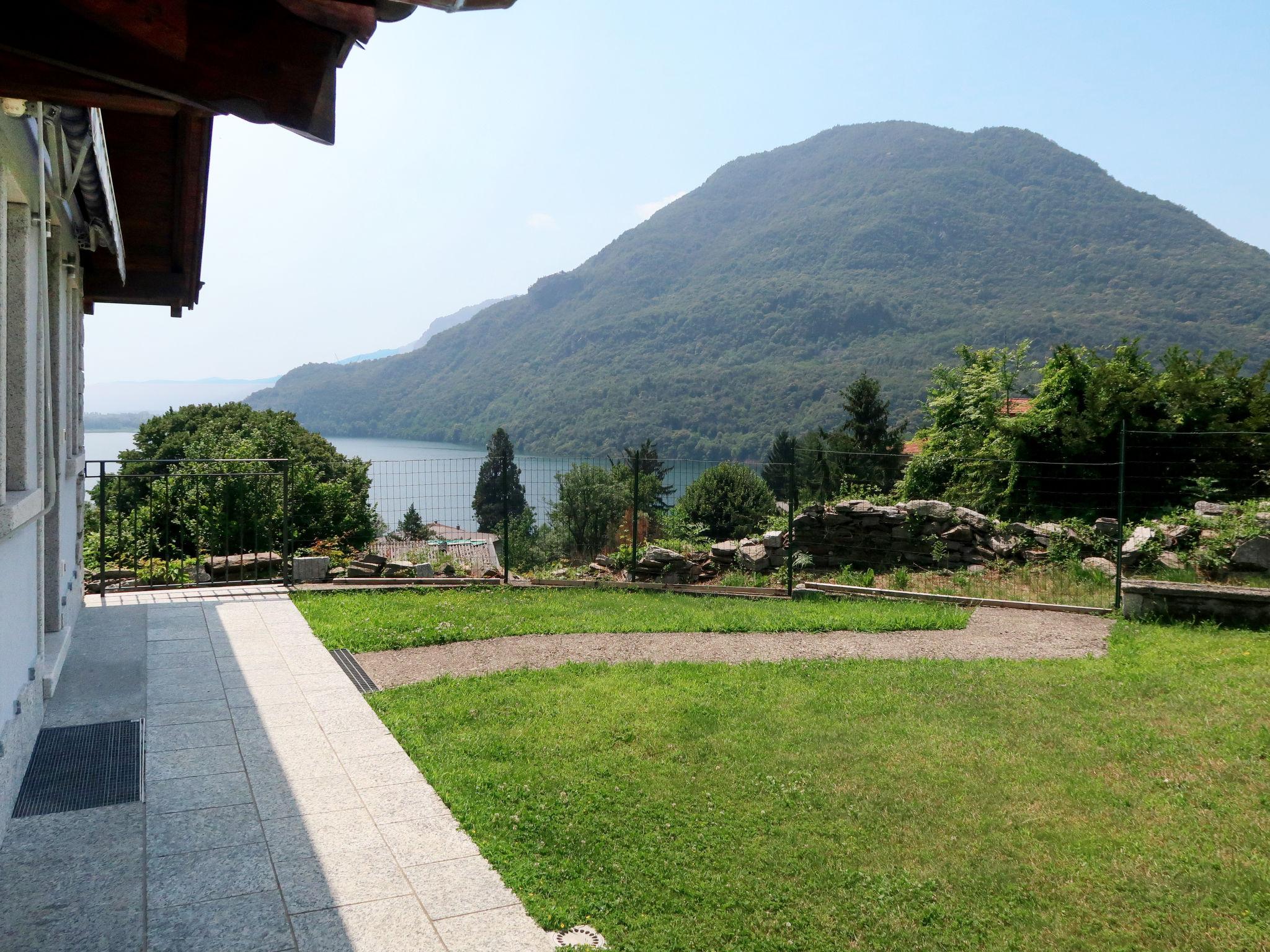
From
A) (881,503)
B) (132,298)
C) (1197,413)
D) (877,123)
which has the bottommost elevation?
(881,503)

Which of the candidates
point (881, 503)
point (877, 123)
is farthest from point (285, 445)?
point (877, 123)

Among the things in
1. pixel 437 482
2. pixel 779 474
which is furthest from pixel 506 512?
pixel 779 474

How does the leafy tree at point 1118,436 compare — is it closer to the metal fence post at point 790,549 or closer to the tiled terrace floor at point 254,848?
the metal fence post at point 790,549

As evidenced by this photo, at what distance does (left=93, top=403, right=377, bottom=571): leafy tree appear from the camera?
37.4 ft

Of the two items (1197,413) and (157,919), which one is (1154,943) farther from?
(1197,413)

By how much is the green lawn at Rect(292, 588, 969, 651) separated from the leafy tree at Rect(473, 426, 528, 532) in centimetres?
174

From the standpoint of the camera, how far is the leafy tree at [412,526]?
1348cm

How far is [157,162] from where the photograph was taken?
17.7ft

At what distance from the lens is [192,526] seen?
43.7ft

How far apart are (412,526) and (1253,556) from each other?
11781 mm

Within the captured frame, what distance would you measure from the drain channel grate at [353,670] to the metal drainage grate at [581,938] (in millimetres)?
3154

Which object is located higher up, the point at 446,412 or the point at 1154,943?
the point at 446,412

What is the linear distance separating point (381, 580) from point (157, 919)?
707cm

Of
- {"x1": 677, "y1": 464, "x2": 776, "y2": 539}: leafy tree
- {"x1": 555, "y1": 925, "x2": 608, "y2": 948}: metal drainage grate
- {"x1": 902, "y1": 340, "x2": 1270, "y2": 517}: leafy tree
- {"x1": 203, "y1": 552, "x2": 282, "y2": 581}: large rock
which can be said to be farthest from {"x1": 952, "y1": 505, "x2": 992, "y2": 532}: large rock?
{"x1": 555, "y1": 925, "x2": 608, "y2": 948}: metal drainage grate
